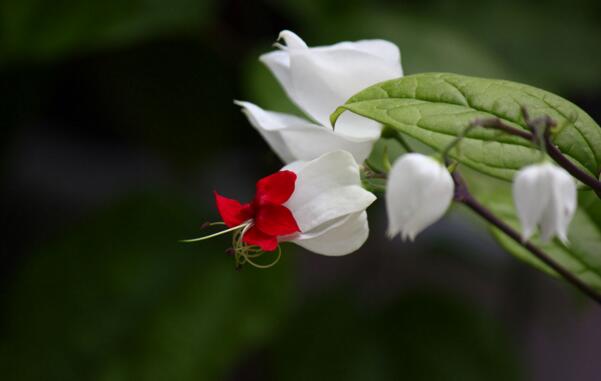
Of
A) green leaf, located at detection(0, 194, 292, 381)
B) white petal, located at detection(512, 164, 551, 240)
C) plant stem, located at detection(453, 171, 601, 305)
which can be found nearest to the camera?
white petal, located at detection(512, 164, 551, 240)

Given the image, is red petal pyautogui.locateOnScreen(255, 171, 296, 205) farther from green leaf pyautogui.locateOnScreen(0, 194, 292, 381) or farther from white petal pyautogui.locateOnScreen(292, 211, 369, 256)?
green leaf pyautogui.locateOnScreen(0, 194, 292, 381)

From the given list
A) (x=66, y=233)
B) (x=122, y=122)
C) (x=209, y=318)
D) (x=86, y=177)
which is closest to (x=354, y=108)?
(x=209, y=318)

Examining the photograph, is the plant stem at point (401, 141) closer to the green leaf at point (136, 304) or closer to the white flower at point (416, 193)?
the white flower at point (416, 193)

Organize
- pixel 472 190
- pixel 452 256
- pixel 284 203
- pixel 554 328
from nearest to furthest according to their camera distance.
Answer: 1. pixel 284 203
2. pixel 472 190
3. pixel 452 256
4. pixel 554 328

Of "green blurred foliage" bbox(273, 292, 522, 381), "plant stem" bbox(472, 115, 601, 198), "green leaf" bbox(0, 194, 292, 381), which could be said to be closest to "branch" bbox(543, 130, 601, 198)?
"plant stem" bbox(472, 115, 601, 198)

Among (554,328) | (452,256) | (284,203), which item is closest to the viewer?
(284,203)

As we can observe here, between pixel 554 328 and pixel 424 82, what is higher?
pixel 424 82

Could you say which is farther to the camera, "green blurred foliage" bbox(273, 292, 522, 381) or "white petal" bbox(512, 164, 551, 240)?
"green blurred foliage" bbox(273, 292, 522, 381)

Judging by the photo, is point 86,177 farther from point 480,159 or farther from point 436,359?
point 480,159
